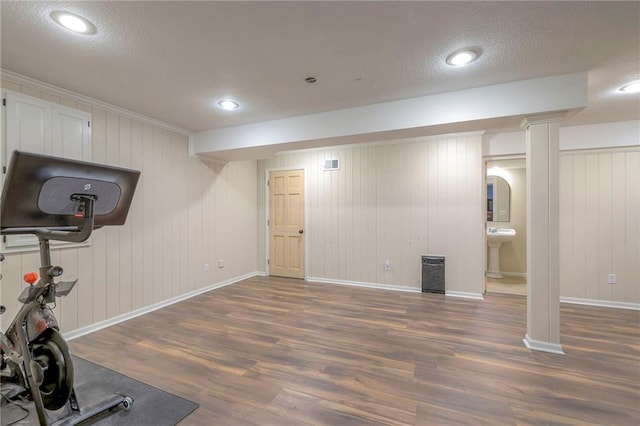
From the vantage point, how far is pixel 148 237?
11.7 ft

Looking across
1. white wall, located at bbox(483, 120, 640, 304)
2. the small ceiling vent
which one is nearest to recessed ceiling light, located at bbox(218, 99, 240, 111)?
the small ceiling vent

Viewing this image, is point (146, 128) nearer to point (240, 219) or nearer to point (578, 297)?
point (240, 219)

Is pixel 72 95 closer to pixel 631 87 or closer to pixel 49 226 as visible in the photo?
pixel 49 226

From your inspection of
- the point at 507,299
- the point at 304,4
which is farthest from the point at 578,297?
the point at 304,4

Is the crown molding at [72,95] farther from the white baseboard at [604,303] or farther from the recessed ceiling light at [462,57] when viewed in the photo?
the white baseboard at [604,303]

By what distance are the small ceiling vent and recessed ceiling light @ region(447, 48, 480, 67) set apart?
9.42 ft

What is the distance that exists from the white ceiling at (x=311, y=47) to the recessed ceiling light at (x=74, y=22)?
0.16 feet

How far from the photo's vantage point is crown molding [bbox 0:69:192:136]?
7.77 ft

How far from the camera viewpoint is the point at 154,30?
1.80m

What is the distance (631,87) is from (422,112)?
1.95m

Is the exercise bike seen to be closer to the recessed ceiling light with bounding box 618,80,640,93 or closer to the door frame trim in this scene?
the door frame trim

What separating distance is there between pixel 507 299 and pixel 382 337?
2448mm

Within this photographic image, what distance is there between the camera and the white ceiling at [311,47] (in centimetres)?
163

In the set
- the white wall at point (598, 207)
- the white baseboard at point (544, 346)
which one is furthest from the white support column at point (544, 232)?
the white wall at point (598, 207)
